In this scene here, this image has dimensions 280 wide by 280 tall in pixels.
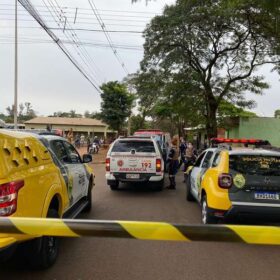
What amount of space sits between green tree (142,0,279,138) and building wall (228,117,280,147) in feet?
9.77

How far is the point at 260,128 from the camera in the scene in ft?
86.2

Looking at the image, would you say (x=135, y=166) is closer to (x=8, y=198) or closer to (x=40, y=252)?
(x=40, y=252)

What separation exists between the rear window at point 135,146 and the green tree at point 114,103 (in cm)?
3032

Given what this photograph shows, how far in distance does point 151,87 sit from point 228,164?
59.9 feet

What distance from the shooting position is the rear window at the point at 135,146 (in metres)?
11.2

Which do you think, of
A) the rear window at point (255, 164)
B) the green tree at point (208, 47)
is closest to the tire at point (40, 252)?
the rear window at point (255, 164)

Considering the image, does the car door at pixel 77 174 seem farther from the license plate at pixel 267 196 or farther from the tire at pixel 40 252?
the license plate at pixel 267 196

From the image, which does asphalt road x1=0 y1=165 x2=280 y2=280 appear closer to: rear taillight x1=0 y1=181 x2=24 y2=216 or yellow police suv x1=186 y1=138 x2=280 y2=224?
yellow police suv x1=186 y1=138 x2=280 y2=224

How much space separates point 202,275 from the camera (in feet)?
14.9

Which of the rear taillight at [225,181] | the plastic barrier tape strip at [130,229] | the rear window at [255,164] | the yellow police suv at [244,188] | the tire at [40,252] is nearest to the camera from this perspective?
the plastic barrier tape strip at [130,229]

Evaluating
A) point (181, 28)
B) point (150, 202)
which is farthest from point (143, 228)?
point (181, 28)

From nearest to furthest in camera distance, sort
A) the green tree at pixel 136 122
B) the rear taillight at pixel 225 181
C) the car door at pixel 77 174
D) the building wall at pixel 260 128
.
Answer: the rear taillight at pixel 225 181
the car door at pixel 77 174
the building wall at pixel 260 128
the green tree at pixel 136 122

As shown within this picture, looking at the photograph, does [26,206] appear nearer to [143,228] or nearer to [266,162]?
[143,228]

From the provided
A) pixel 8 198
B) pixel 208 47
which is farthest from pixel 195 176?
pixel 208 47
